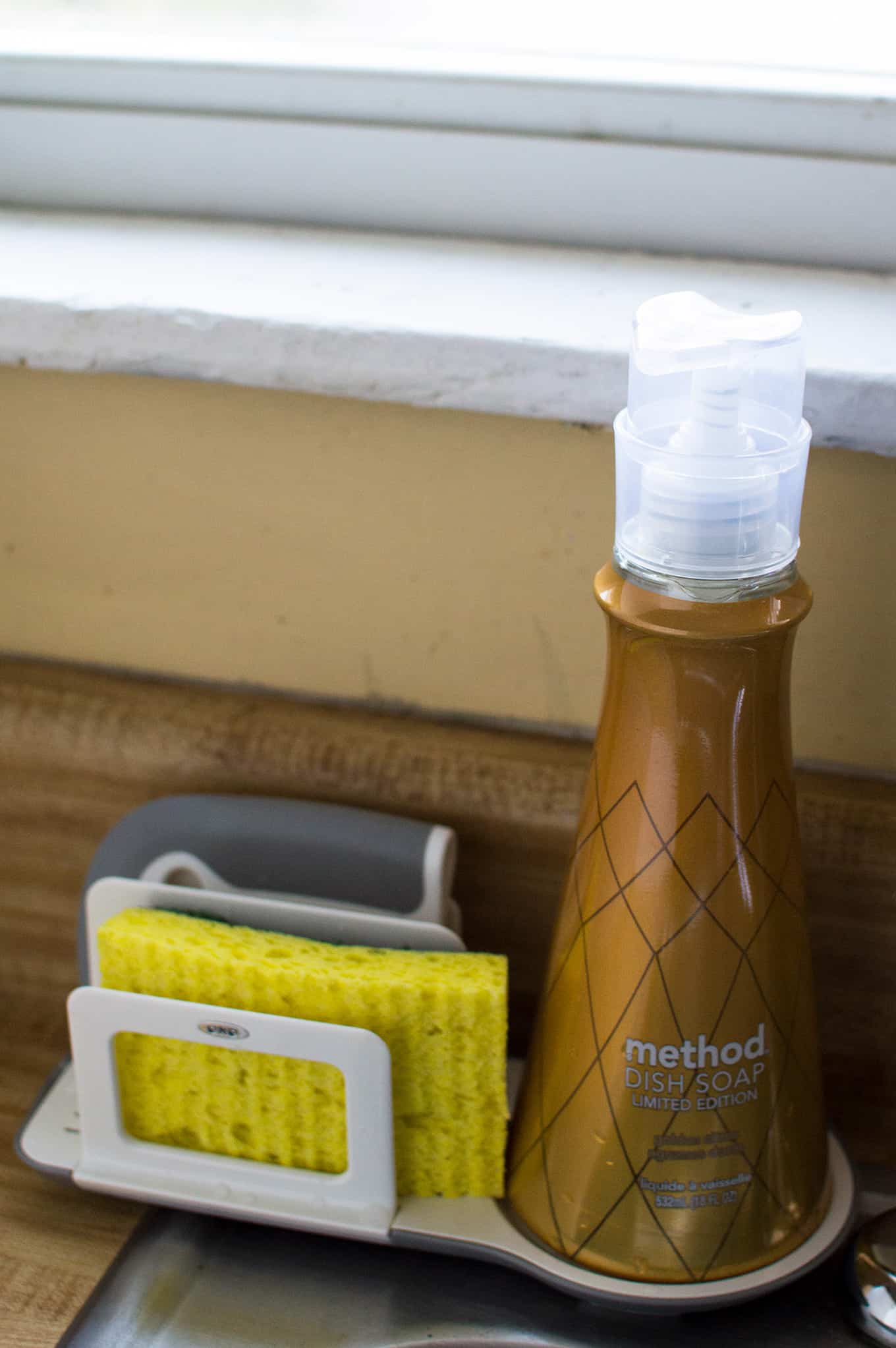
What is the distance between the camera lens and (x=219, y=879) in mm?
436

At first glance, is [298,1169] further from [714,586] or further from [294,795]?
[714,586]

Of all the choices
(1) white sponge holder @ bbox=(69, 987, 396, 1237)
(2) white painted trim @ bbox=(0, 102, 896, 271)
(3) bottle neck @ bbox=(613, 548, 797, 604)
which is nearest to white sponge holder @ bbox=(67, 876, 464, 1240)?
(1) white sponge holder @ bbox=(69, 987, 396, 1237)

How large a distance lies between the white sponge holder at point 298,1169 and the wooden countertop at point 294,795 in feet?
0.10

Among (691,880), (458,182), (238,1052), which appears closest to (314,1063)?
(238,1052)

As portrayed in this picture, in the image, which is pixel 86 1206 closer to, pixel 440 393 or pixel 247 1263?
pixel 247 1263

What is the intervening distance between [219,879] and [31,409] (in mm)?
179

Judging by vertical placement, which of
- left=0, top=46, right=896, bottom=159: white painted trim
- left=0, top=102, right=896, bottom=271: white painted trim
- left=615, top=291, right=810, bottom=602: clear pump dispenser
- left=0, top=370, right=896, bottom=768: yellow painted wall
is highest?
left=0, top=46, right=896, bottom=159: white painted trim

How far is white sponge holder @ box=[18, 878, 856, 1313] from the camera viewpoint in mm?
363

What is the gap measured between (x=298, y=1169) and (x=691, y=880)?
0.53ft

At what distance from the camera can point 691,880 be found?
33 centimetres

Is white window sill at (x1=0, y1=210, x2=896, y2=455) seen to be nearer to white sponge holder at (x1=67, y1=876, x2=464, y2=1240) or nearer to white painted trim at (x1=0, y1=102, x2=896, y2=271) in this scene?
white painted trim at (x1=0, y1=102, x2=896, y2=271)

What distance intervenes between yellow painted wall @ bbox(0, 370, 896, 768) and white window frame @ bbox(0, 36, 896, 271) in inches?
4.1

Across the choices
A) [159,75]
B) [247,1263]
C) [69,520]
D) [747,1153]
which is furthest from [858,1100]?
[159,75]

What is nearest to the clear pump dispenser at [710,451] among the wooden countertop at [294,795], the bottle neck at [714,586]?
the bottle neck at [714,586]
